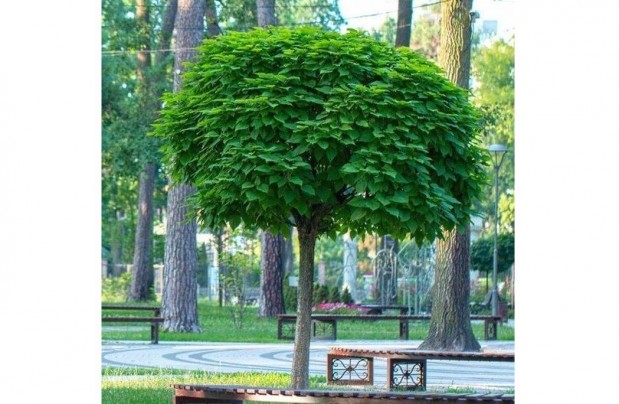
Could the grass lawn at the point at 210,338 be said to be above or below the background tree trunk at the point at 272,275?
below

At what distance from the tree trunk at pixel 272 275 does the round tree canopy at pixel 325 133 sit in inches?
Answer: 771

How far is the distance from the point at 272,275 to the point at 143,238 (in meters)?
10.1

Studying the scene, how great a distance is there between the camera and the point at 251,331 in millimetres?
25859

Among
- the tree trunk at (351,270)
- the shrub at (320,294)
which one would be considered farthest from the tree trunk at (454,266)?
the tree trunk at (351,270)

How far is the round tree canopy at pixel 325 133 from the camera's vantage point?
9.69 metres

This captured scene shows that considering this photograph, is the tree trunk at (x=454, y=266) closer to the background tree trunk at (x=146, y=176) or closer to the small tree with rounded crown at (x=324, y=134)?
the small tree with rounded crown at (x=324, y=134)

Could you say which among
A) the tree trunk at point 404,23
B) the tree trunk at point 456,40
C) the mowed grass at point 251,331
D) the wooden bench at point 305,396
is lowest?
the mowed grass at point 251,331

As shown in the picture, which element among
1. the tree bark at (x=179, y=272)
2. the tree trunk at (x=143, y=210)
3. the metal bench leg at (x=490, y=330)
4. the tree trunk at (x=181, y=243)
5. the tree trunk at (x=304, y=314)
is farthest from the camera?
Result: the tree trunk at (x=143, y=210)

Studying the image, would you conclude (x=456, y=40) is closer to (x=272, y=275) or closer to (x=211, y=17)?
(x=272, y=275)

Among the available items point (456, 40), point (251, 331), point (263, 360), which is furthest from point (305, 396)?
point (251, 331)

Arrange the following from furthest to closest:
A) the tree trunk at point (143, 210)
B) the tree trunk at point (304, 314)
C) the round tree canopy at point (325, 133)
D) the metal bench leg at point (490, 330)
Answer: the tree trunk at point (143, 210) → the metal bench leg at point (490, 330) → the tree trunk at point (304, 314) → the round tree canopy at point (325, 133)

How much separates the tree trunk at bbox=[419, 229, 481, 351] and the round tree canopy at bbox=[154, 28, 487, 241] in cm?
815
